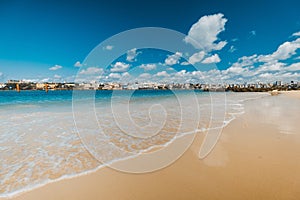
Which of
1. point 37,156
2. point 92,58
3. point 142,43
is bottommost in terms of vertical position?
point 37,156

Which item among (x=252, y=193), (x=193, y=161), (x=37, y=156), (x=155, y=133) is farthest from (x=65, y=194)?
(x=155, y=133)

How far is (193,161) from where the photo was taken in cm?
356

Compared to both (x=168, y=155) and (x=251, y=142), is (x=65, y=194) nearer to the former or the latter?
(x=168, y=155)

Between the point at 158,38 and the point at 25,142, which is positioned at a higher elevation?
the point at 158,38

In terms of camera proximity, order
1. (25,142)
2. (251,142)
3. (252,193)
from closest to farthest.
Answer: (252,193) → (251,142) → (25,142)

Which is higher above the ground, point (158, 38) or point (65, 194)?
point (158, 38)

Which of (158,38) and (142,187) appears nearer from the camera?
(142,187)

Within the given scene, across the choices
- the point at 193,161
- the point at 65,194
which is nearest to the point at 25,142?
the point at 65,194

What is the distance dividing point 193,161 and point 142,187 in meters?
1.45

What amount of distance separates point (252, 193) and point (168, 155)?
1930 mm

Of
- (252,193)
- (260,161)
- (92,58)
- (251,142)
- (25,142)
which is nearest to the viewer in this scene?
(252,193)

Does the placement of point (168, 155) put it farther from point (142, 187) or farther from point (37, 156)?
point (37, 156)

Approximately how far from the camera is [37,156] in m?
4.02

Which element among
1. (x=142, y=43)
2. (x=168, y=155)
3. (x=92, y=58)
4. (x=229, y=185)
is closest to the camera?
(x=229, y=185)
